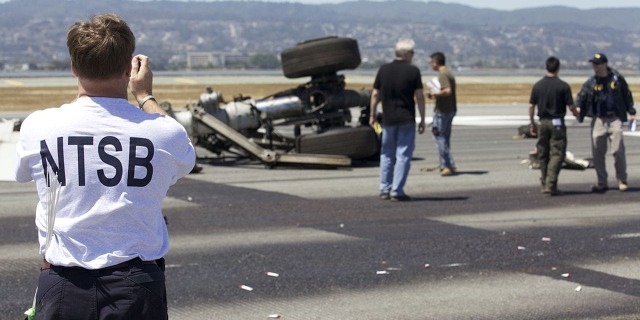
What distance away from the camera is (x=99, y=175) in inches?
141

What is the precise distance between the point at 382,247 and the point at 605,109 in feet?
15.6

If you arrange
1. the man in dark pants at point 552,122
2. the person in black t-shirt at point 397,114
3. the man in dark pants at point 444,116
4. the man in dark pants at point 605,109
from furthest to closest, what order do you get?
the man in dark pants at point 444,116 < the man in dark pants at point 605,109 < the man in dark pants at point 552,122 < the person in black t-shirt at point 397,114

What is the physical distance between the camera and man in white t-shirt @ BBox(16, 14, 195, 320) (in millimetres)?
3559

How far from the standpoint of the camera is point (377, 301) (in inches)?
286

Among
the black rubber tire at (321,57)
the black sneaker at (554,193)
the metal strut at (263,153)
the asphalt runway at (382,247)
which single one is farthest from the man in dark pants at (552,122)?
the black rubber tire at (321,57)

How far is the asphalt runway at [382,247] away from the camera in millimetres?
7191

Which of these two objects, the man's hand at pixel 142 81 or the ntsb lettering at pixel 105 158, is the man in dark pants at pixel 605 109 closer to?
the man's hand at pixel 142 81

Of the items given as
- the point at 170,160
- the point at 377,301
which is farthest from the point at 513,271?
the point at 170,160

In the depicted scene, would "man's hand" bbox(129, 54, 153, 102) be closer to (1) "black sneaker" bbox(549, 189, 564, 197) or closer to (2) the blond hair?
(2) the blond hair

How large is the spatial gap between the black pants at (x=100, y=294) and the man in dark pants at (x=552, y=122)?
31.2 ft

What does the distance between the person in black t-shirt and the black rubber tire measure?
3233 millimetres

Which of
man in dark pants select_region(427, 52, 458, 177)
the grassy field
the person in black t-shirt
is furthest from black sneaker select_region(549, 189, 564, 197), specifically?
the grassy field

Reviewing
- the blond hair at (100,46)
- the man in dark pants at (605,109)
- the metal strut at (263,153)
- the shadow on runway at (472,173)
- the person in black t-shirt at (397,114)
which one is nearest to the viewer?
the blond hair at (100,46)

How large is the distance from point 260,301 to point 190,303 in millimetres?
476
